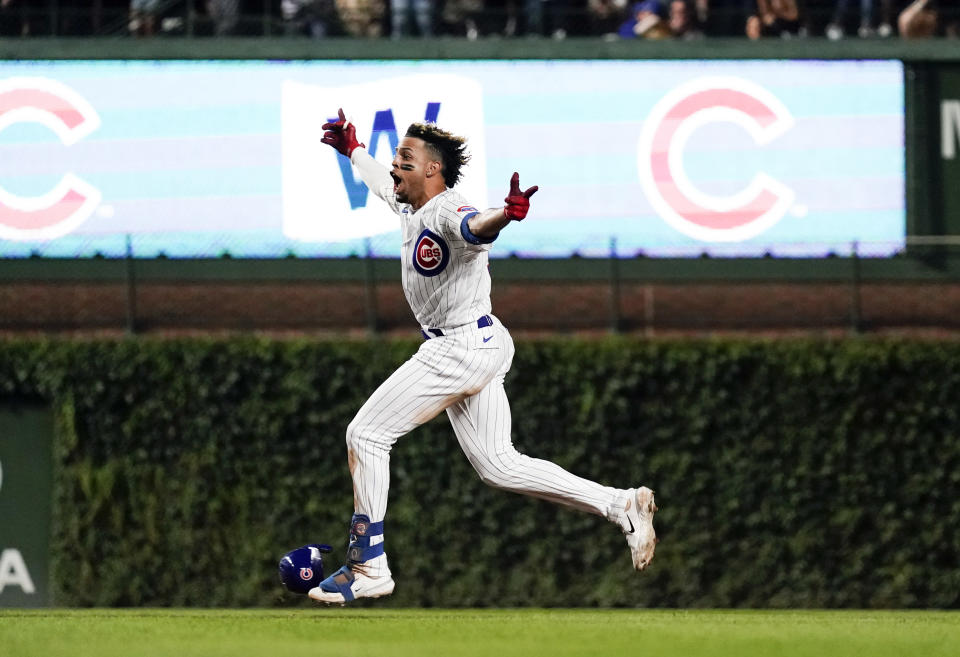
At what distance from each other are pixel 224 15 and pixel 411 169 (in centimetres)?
848

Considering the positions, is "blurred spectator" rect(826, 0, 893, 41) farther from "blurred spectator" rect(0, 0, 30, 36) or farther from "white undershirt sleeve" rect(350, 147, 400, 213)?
"white undershirt sleeve" rect(350, 147, 400, 213)

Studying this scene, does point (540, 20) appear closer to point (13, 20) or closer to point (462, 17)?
point (462, 17)

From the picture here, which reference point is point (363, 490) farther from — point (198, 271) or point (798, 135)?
point (798, 135)

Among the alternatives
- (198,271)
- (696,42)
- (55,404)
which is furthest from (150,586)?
(696,42)

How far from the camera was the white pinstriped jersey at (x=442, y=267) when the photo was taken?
7363 mm

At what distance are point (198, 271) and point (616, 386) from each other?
4.52 m

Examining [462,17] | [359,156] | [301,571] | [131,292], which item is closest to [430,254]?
[359,156]

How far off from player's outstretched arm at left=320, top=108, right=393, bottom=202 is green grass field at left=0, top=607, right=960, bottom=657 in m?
2.33

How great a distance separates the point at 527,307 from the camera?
14977 millimetres

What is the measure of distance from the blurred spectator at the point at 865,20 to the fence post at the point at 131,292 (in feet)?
24.5

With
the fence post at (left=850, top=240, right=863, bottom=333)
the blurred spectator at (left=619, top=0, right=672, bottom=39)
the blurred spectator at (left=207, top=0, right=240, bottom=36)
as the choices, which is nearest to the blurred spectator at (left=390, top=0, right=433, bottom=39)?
the blurred spectator at (left=207, top=0, right=240, bottom=36)

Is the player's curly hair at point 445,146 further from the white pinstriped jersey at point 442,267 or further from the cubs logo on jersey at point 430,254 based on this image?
the cubs logo on jersey at point 430,254

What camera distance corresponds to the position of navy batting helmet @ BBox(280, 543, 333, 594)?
24.7 ft

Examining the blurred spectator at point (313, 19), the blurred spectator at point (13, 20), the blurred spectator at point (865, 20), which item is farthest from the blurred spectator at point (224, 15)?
the blurred spectator at point (865, 20)
